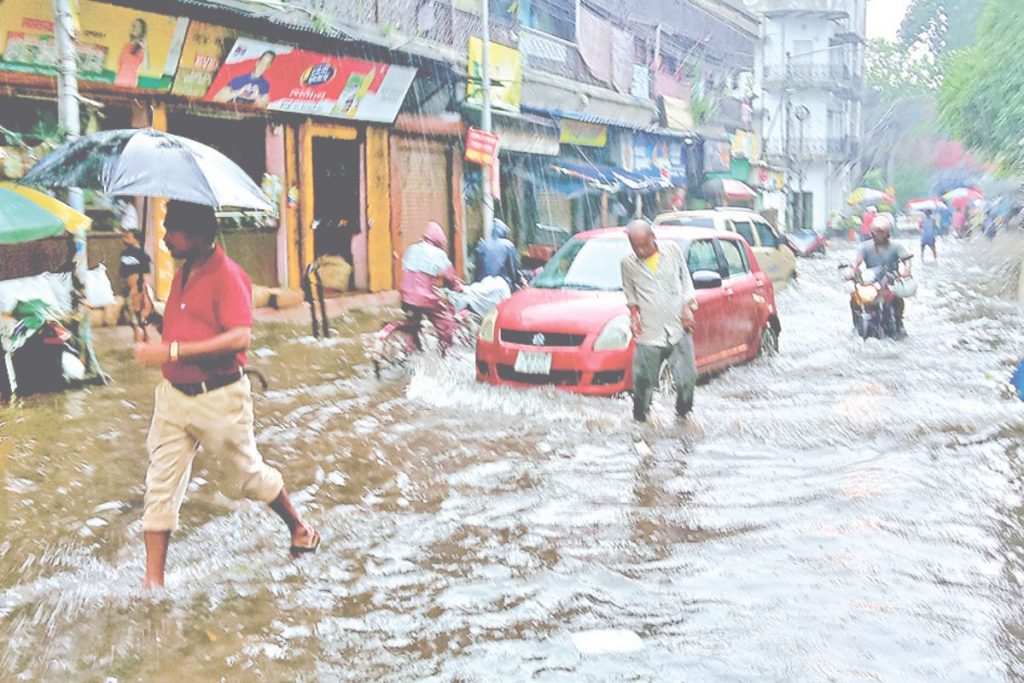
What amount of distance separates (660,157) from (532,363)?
23.7m

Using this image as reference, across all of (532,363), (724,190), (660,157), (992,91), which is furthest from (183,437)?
(724,190)

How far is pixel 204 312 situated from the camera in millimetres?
4555

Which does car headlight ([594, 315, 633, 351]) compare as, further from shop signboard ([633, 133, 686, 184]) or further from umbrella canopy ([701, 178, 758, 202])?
umbrella canopy ([701, 178, 758, 202])

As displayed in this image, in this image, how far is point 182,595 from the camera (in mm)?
4703

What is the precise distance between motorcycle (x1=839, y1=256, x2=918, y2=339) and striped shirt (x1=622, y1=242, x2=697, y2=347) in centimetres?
504

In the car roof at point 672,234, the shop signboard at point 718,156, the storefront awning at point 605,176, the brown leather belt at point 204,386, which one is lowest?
the brown leather belt at point 204,386

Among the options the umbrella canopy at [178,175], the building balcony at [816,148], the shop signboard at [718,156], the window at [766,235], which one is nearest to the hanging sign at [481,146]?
the window at [766,235]

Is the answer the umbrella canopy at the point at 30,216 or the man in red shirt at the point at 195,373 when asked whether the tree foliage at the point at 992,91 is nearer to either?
the umbrella canopy at the point at 30,216

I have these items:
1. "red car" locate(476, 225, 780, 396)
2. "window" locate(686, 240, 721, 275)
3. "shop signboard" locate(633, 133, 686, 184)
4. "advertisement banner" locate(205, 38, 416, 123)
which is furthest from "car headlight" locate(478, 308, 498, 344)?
"shop signboard" locate(633, 133, 686, 184)

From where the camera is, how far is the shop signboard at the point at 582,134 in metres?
25.2

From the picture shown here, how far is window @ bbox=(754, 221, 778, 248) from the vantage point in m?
17.3

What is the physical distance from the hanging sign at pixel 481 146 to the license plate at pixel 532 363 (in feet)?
34.2

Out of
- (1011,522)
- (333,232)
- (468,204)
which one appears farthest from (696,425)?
(468,204)

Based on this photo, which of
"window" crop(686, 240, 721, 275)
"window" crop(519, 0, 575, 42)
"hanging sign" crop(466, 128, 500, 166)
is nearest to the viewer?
"window" crop(686, 240, 721, 275)
